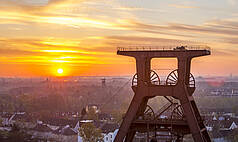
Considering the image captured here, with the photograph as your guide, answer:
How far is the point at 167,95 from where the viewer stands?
94.9 feet

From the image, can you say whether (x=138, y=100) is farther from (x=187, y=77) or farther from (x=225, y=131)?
(x=225, y=131)

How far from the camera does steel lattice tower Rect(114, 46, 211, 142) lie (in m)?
28.5

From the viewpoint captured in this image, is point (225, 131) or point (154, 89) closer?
point (154, 89)

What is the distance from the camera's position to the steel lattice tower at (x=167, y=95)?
28.5 metres

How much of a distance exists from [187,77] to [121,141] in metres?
6.30

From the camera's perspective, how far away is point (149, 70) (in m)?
29.9

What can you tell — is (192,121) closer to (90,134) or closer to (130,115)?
(130,115)

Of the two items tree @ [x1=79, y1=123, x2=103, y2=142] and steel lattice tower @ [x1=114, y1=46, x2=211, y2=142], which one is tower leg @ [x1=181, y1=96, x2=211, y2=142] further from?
tree @ [x1=79, y1=123, x2=103, y2=142]

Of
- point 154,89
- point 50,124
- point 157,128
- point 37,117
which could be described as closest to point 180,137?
point 157,128

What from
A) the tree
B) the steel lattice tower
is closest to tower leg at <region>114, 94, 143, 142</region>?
the steel lattice tower

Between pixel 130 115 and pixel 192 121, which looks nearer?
pixel 192 121

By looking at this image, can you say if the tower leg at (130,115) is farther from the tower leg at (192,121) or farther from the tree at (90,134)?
the tree at (90,134)

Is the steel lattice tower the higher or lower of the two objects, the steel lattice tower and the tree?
the higher

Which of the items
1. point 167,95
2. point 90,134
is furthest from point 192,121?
point 90,134
